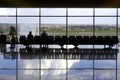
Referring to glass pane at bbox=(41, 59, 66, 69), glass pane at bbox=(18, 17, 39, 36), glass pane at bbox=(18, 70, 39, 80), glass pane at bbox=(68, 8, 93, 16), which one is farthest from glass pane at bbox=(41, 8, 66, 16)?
glass pane at bbox=(18, 70, 39, 80)

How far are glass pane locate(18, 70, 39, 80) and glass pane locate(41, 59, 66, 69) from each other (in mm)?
1122

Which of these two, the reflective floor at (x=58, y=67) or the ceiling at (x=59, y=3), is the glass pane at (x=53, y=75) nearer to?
the reflective floor at (x=58, y=67)

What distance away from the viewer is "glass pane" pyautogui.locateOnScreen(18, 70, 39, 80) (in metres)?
12.3

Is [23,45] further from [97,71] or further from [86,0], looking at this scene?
[97,71]

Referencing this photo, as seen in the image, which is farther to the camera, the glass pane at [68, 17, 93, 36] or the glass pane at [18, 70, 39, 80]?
the glass pane at [68, 17, 93, 36]

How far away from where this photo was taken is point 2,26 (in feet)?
113

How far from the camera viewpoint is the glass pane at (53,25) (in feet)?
109

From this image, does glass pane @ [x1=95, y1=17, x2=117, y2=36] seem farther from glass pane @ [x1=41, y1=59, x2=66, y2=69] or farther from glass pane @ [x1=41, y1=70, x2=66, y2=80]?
glass pane @ [x1=41, y1=70, x2=66, y2=80]

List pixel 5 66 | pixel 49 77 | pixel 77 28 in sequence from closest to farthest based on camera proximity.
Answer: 1. pixel 49 77
2. pixel 5 66
3. pixel 77 28

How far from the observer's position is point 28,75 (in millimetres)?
13203

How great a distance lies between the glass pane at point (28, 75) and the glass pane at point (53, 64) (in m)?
1.12

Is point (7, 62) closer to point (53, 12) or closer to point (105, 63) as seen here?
point (105, 63)

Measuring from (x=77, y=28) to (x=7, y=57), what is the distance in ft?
56.7

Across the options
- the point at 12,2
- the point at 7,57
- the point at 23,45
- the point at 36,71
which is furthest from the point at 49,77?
the point at 23,45
